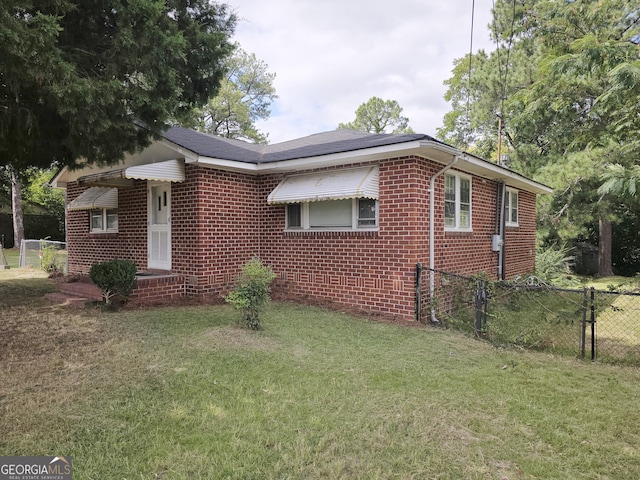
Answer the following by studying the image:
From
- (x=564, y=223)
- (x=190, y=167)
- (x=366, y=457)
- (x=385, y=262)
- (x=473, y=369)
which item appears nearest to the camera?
(x=366, y=457)

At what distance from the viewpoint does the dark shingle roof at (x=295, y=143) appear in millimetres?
7637

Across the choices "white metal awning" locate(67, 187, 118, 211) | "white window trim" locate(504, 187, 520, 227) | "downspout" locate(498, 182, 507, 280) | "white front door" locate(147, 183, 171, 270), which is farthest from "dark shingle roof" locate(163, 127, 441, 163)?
"white window trim" locate(504, 187, 520, 227)

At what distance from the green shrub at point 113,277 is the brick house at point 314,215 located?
47 centimetres

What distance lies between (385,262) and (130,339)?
14.9 feet

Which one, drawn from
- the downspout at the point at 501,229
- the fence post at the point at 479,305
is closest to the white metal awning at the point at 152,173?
the fence post at the point at 479,305

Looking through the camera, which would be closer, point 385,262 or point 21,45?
point 21,45

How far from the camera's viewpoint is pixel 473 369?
4.80 meters

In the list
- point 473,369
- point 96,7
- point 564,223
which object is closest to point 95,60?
point 96,7

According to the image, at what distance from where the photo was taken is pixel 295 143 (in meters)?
11.3

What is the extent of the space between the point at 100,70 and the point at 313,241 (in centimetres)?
507

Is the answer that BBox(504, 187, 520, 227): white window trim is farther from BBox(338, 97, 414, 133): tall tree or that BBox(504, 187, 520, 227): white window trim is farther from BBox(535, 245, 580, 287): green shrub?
BBox(338, 97, 414, 133): tall tree

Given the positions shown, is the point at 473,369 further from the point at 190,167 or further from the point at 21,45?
the point at 190,167

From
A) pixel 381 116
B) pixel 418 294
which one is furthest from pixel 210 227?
pixel 381 116

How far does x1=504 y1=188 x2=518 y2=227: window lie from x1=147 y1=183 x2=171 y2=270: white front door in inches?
363
